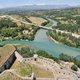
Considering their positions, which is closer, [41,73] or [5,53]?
[41,73]

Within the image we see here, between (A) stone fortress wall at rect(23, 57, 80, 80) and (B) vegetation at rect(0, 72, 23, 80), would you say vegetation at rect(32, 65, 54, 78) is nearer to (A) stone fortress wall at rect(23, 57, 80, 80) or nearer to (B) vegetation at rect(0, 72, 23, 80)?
(A) stone fortress wall at rect(23, 57, 80, 80)

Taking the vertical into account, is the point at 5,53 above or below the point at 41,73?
above

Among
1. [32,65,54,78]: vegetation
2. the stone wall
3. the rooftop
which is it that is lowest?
[32,65,54,78]: vegetation

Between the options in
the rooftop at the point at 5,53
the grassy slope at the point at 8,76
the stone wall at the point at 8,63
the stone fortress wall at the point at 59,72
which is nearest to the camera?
the grassy slope at the point at 8,76

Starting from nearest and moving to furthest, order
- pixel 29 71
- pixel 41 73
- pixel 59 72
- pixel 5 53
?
pixel 29 71 → pixel 59 72 → pixel 41 73 → pixel 5 53

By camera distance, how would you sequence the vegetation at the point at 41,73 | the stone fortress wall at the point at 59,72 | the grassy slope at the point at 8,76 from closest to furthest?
the grassy slope at the point at 8,76, the stone fortress wall at the point at 59,72, the vegetation at the point at 41,73

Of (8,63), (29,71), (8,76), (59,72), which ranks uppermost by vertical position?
(8,76)

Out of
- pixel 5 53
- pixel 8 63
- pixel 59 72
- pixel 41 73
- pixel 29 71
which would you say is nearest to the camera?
pixel 29 71

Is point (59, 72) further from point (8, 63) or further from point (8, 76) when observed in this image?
point (8, 63)

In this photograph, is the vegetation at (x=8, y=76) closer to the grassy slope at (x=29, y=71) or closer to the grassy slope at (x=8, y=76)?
the grassy slope at (x=8, y=76)

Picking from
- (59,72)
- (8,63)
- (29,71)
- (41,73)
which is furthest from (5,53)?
(59,72)

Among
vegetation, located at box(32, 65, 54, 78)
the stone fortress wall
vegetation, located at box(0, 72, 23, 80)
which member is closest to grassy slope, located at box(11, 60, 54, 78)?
vegetation, located at box(32, 65, 54, 78)

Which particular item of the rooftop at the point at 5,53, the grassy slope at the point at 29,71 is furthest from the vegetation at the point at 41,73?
the rooftop at the point at 5,53
